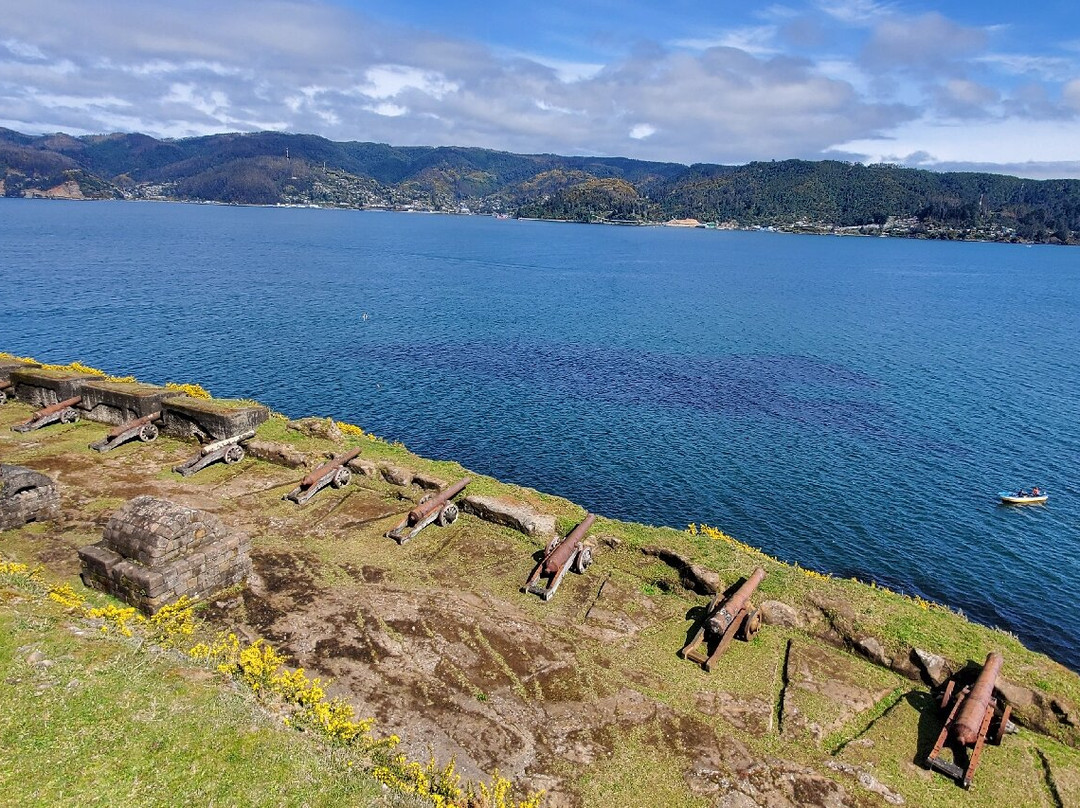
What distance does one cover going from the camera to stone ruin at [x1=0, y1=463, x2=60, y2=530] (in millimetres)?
18734

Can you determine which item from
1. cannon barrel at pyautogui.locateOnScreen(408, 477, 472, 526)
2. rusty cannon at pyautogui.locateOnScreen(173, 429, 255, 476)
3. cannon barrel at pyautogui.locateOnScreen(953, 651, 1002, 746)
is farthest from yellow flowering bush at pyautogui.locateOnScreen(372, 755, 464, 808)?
rusty cannon at pyautogui.locateOnScreen(173, 429, 255, 476)

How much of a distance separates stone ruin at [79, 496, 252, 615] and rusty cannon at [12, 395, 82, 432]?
15850 millimetres

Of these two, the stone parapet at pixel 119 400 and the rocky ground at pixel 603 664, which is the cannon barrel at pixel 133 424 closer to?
the stone parapet at pixel 119 400

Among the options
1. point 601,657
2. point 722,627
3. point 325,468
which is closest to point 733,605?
point 722,627

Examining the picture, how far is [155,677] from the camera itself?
11594 mm

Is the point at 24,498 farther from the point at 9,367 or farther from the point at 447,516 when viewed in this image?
the point at 9,367

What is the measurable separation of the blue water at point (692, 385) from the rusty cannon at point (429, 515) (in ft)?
40.2

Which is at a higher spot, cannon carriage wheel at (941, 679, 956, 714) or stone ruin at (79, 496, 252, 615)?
stone ruin at (79, 496, 252, 615)

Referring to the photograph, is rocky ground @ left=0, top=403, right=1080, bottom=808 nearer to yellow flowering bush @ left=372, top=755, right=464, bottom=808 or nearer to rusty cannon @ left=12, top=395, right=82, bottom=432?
yellow flowering bush @ left=372, top=755, right=464, bottom=808

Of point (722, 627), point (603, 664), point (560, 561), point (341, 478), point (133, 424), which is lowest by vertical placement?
point (603, 664)

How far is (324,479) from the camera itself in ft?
74.8

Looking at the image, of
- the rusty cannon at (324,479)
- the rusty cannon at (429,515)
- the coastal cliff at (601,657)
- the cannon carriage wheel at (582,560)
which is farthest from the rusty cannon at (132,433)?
the cannon carriage wheel at (582,560)

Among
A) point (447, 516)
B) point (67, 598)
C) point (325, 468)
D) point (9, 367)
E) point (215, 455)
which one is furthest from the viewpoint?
point (9, 367)

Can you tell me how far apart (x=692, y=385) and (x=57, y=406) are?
41968 millimetres
